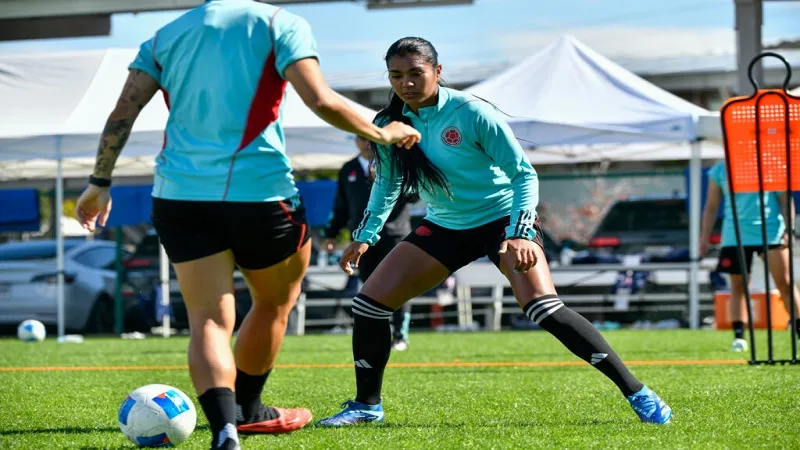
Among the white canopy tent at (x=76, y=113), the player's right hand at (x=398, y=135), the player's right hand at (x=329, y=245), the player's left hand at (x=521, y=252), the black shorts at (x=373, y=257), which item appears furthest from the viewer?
the white canopy tent at (x=76, y=113)

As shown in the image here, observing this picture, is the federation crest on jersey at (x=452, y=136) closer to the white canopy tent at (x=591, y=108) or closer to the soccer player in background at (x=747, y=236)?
the soccer player in background at (x=747, y=236)

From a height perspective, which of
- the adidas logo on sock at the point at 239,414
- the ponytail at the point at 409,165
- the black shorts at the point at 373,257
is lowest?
the black shorts at the point at 373,257

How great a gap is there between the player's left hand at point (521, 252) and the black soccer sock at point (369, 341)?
0.81m

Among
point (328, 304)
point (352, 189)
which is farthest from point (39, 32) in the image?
point (352, 189)

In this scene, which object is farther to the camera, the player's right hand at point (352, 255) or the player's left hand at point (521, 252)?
the player's right hand at point (352, 255)

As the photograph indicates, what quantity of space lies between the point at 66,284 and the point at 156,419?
12833mm

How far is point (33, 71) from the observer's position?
53.5ft

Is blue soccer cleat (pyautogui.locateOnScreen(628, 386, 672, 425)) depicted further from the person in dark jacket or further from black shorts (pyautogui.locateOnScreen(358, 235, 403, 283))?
the person in dark jacket

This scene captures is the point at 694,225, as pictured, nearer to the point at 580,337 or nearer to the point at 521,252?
the point at 580,337

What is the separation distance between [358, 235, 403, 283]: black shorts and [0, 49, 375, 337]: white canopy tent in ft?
12.3

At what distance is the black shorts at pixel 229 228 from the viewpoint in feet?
13.9

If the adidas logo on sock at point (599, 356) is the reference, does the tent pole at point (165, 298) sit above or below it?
below

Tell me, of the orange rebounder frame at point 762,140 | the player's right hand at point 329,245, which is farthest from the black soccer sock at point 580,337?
the player's right hand at point 329,245

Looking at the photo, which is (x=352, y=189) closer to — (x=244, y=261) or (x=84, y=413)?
(x=84, y=413)
